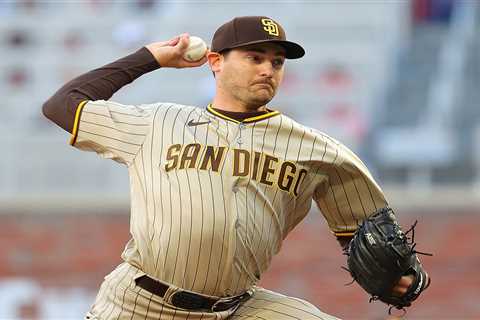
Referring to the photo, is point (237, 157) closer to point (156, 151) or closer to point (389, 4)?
point (156, 151)

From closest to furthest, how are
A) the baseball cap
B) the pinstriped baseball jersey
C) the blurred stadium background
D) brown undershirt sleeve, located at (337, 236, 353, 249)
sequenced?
the pinstriped baseball jersey
the baseball cap
brown undershirt sleeve, located at (337, 236, 353, 249)
the blurred stadium background

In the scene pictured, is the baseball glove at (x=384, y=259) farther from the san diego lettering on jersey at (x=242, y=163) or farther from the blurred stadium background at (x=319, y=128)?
the blurred stadium background at (x=319, y=128)

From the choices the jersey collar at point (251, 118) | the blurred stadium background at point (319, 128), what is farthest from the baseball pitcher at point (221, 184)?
the blurred stadium background at point (319, 128)

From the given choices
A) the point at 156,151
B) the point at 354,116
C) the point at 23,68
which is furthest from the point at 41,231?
the point at 156,151

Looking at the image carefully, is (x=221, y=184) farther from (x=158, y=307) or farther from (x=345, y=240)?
(x=345, y=240)

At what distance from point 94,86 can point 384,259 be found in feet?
3.71

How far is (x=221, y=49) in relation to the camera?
3898 mm

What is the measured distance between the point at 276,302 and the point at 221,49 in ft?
2.77

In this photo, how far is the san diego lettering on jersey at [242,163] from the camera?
3.74 metres

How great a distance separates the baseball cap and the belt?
31.3 inches

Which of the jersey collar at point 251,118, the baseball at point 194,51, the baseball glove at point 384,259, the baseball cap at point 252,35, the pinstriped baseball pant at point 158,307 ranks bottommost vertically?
the pinstriped baseball pant at point 158,307

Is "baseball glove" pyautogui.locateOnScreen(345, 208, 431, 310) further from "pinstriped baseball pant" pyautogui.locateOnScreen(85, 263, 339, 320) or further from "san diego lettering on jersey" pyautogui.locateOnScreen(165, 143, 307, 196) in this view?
"san diego lettering on jersey" pyautogui.locateOnScreen(165, 143, 307, 196)

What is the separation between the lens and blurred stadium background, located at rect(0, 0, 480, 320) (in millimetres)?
9680

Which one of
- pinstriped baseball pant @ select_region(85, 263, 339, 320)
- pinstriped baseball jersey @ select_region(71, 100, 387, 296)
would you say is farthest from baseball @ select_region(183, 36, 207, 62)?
pinstriped baseball pant @ select_region(85, 263, 339, 320)
